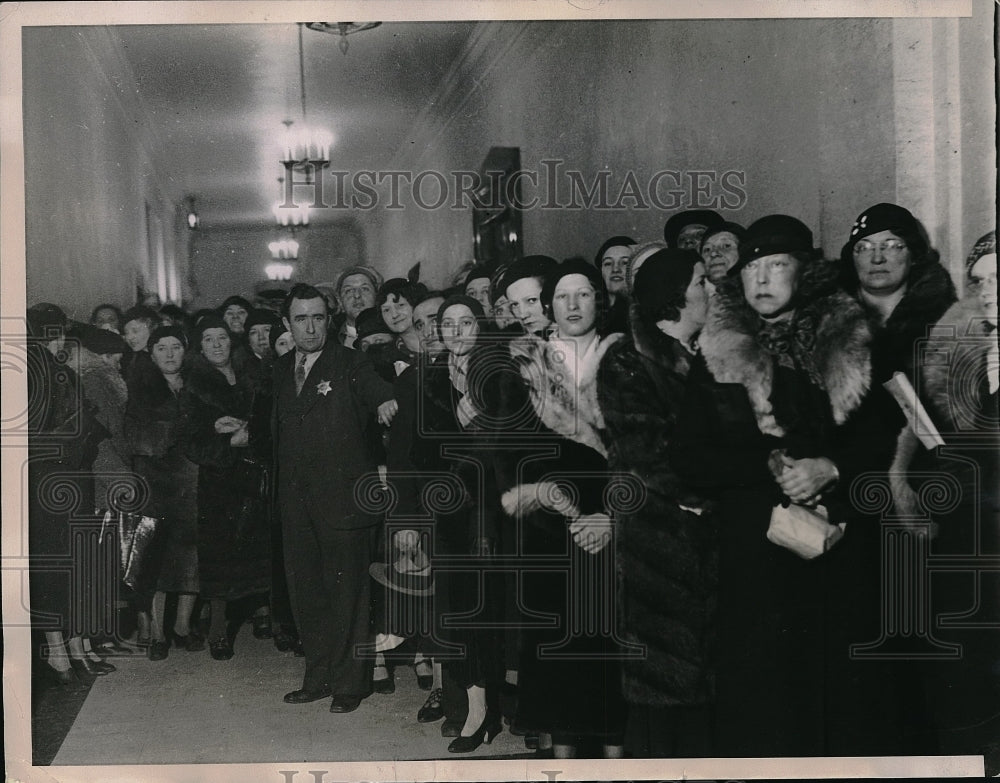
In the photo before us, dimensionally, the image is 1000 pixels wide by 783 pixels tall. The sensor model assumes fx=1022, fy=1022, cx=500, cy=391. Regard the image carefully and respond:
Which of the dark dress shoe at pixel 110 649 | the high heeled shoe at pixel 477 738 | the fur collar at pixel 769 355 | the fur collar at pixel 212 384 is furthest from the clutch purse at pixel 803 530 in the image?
the dark dress shoe at pixel 110 649

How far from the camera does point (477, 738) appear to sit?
322 centimetres

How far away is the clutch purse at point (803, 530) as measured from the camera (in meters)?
3.15

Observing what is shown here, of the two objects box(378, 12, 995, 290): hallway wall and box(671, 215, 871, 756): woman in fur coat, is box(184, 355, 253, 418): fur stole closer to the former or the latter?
box(378, 12, 995, 290): hallway wall

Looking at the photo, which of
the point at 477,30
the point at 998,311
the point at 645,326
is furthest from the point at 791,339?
the point at 477,30

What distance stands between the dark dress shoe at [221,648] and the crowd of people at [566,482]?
0.03m

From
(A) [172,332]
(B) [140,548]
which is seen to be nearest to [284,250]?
(A) [172,332]

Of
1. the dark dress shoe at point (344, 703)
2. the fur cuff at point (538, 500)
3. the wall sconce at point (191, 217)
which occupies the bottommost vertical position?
the dark dress shoe at point (344, 703)

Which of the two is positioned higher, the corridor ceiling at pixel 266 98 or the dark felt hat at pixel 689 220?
the corridor ceiling at pixel 266 98

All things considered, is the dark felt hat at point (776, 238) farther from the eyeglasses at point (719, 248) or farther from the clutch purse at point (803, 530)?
the clutch purse at point (803, 530)

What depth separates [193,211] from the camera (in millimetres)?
3154

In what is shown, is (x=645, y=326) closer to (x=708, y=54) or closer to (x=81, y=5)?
(x=708, y=54)

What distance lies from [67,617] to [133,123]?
1561 mm

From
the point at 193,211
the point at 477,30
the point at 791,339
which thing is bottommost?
the point at 791,339

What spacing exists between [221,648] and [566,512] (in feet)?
3.83
